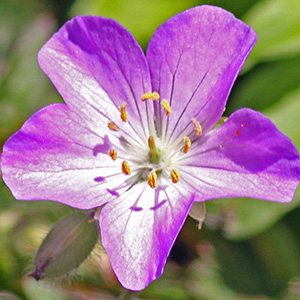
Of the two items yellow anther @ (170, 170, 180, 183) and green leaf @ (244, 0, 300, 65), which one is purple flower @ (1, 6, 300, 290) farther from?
green leaf @ (244, 0, 300, 65)

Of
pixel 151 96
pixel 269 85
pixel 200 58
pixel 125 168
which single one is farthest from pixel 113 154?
pixel 269 85

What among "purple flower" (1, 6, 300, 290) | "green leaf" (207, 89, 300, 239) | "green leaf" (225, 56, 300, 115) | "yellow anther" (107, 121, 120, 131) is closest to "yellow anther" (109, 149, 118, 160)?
"purple flower" (1, 6, 300, 290)

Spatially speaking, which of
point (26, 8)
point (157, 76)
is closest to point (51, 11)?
point (26, 8)

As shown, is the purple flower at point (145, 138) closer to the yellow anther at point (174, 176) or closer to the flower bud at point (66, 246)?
the yellow anther at point (174, 176)

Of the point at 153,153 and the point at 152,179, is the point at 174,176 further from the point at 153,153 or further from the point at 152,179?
the point at 153,153

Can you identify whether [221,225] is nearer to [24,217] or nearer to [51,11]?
[24,217]

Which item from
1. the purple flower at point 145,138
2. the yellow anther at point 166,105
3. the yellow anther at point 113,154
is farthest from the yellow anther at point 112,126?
the yellow anther at point 166,105
